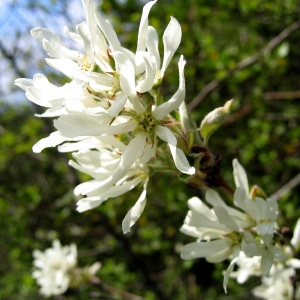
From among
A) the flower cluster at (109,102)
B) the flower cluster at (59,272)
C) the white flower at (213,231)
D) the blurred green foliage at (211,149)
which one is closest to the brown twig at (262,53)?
the blurred green foliage at (211,149)

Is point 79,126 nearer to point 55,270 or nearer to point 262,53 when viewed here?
point 55,270

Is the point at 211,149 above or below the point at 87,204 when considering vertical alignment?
below

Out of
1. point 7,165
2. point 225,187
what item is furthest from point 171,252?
point 225,187

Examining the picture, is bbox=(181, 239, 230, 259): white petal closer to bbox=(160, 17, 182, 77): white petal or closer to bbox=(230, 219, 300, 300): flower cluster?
bbox=(230, 219, 300, 300): flower cluster

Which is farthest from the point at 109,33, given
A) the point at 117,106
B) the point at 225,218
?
the point at 225,218

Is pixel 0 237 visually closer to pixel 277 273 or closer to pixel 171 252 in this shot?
pixel 171 252

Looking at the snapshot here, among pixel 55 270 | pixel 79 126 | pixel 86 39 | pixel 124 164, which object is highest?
pixel 86 39

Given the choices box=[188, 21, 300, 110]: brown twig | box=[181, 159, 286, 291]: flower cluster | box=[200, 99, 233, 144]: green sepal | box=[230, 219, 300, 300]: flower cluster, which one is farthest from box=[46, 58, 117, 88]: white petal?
box=[188, 21, 300, 110]: brown twig
